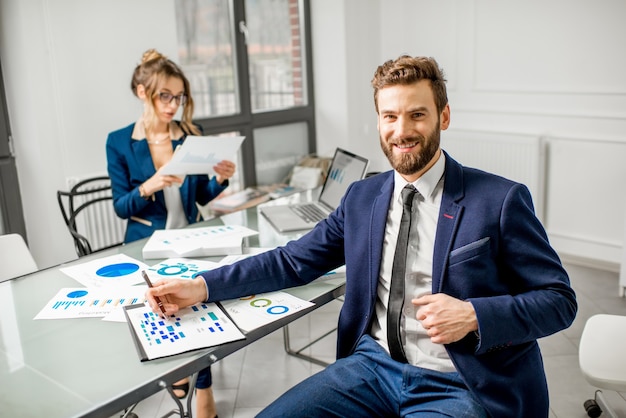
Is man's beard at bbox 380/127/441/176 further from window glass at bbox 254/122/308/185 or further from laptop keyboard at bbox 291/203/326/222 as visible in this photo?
window glass at bbox 254/122/308/185

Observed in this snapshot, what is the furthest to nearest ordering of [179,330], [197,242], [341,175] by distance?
[341,175]
[197,242]
[179,330]

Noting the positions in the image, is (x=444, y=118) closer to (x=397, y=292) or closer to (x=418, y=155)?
(x=418, y=155)

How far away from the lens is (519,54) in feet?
14.3

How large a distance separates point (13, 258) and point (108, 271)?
55 centimetres

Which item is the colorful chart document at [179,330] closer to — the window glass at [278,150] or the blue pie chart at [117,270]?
the blue pie chart at [117,270]

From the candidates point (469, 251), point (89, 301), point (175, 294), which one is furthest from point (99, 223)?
point (469, 251)

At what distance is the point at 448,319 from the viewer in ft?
4.99

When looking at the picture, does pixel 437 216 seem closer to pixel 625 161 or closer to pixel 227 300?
pixel 227 300

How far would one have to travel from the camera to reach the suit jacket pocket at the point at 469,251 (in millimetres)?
1582

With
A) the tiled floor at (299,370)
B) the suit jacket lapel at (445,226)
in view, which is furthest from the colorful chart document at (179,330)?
the tiled floor at (299,370)

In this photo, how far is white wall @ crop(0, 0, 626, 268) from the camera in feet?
11.3

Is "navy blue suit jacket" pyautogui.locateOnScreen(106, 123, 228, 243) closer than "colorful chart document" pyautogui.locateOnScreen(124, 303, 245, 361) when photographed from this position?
No

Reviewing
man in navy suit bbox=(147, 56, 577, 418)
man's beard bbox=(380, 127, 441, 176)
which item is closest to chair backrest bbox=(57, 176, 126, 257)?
man in navy suit bbox=(147, 56, 577, 418)

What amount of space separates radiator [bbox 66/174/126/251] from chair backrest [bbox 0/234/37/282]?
121 cm
